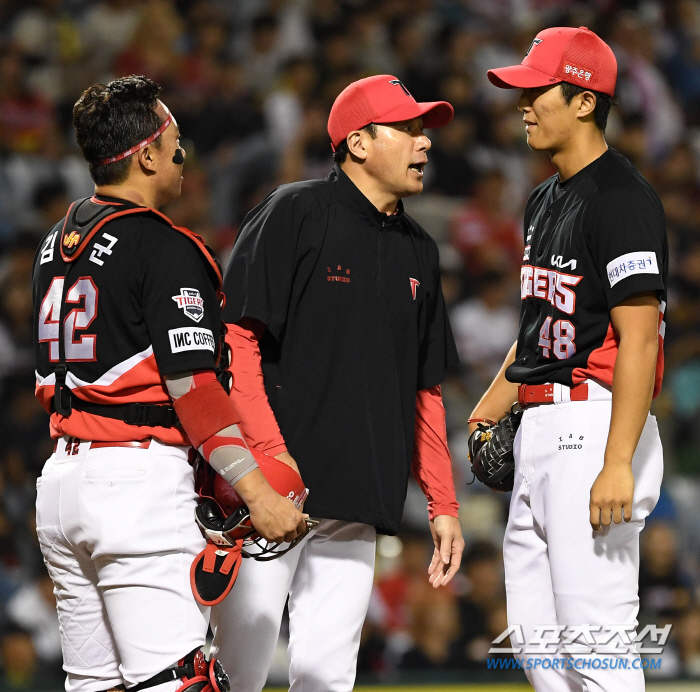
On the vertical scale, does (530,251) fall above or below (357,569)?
above

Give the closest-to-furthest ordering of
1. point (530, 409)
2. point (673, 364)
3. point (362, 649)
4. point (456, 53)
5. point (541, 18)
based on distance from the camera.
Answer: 1. point (530, 409)
2. point (362, 649)
3. point (673, 364)
4. point (456, 53)
5. point (541, 18)

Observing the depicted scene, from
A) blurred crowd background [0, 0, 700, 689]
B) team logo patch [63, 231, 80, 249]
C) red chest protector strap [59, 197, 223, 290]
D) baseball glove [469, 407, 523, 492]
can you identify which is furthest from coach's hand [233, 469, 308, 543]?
blurred crowd background [0, 0, 700, 689]

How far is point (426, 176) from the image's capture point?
823 cm

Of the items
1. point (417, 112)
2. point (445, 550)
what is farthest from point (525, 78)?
point (445, 550)

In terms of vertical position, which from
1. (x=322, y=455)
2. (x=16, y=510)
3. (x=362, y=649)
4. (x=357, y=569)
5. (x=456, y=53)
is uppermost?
(x=456, y=53)

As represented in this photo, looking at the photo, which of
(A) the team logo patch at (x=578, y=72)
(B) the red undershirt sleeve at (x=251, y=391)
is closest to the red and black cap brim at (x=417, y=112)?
(A) the team logo patch at (x=578, y=72)

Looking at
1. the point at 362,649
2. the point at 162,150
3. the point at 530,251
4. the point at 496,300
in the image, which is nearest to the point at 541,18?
the point at 496,300

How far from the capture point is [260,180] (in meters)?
7.68

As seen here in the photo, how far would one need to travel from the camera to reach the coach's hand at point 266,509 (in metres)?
2.63

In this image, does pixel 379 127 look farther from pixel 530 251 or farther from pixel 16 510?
pixel 16 510

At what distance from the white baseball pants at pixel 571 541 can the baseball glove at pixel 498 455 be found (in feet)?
0.44

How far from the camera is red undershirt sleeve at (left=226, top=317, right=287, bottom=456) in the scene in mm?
3109

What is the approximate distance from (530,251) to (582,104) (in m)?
0.49

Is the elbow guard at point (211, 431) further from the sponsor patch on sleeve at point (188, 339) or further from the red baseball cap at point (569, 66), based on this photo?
the red baseball cap at point (569, 66)
